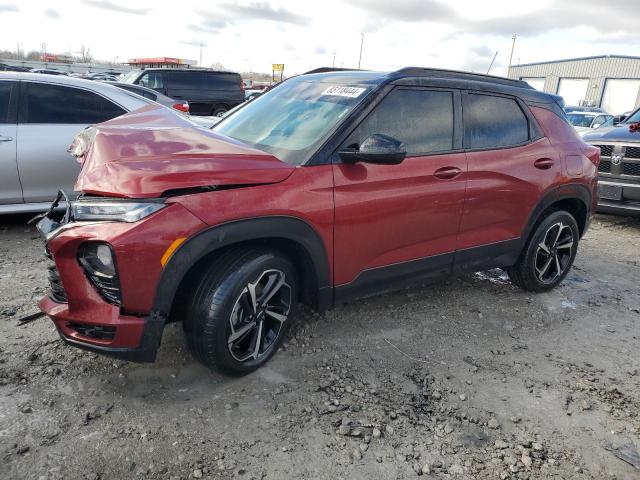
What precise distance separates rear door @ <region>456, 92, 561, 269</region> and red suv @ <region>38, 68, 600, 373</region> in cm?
1

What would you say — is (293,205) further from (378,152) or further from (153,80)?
(153,80)

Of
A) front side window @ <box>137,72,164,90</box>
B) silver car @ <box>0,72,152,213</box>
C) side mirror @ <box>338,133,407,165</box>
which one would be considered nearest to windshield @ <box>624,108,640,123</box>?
side mirror @ <box>338,133,407,165</box>

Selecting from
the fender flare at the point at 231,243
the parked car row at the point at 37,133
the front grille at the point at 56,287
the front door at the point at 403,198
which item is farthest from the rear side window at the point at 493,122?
the front grille at the point at 56,287

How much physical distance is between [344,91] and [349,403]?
195cm

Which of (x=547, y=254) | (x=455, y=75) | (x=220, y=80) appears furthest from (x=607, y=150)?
(x=220, y=80)

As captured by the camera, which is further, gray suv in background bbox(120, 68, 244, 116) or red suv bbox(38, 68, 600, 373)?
gray suv in background bbox(120, 68, 244, 116)

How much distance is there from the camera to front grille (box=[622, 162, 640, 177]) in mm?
6742

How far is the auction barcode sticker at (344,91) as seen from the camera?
3213mm

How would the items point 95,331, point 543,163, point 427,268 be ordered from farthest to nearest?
point 543,163
point 427,268
point 95,331

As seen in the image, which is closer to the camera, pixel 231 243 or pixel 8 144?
pixel 231 243

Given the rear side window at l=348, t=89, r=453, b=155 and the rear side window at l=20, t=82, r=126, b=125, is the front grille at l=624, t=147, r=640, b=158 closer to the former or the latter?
the rear side window at l=348, t=89, r=453, b=155

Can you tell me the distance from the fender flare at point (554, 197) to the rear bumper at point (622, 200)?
2.88m

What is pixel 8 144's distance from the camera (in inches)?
192

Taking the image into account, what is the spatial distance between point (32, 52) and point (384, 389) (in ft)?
340
